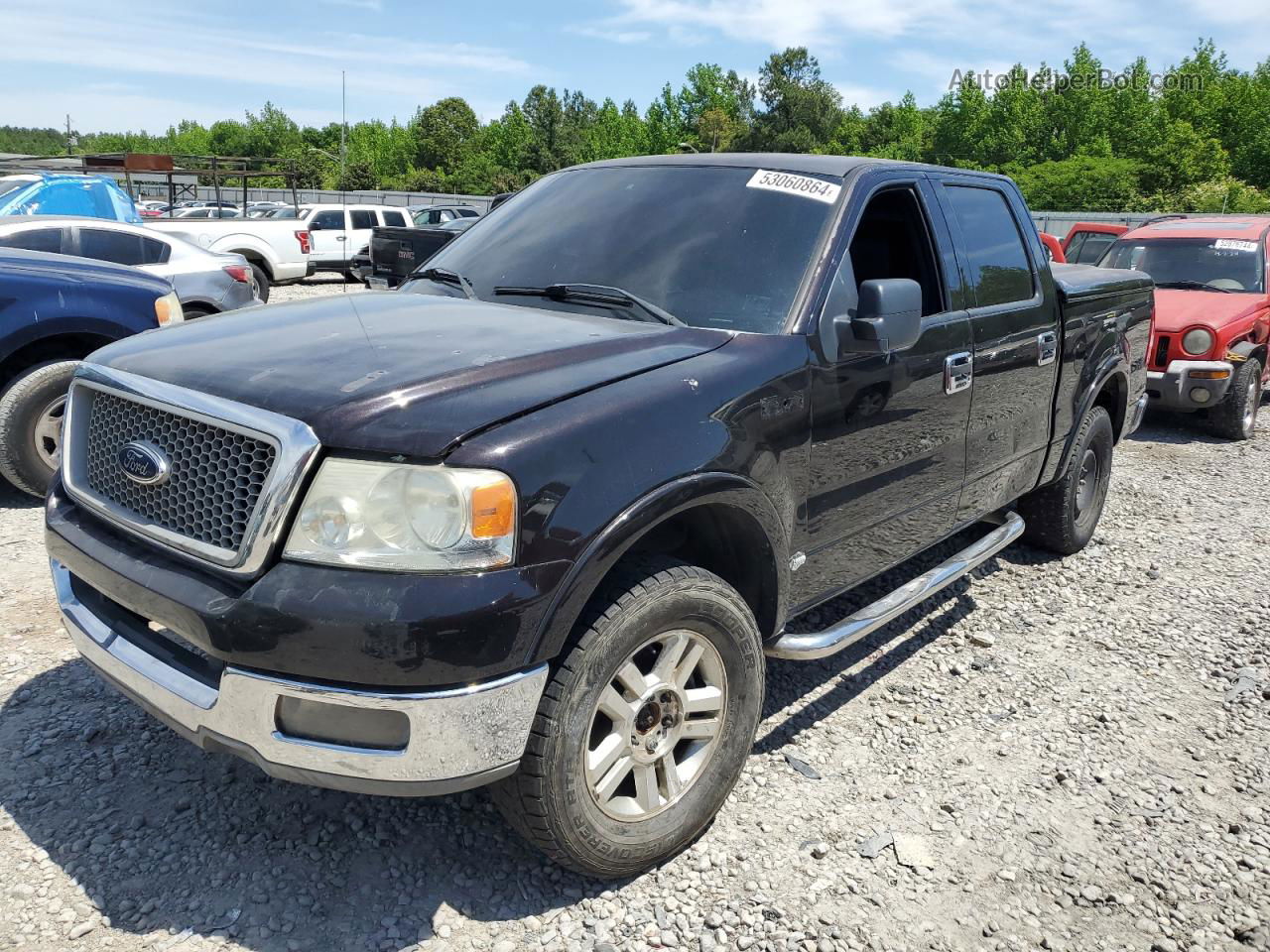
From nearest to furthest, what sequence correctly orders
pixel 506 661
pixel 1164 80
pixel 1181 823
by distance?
pixel 506 661 → pixel 1181 823 → pixel 1164 80

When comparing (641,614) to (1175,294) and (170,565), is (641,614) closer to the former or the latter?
(170,565)

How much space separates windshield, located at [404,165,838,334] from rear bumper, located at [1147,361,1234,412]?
6757 millimetres

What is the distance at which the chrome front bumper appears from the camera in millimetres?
2133

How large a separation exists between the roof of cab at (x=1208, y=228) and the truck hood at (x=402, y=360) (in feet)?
30.2

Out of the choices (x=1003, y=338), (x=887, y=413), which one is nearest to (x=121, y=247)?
(x=1003, y=338)

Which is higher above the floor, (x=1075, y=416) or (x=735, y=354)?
(x=735, y=354)

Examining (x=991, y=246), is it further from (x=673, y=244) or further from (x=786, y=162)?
(x=673, y=244)

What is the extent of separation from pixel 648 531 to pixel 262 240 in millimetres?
18281

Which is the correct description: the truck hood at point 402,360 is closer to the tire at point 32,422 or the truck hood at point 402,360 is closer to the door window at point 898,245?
the door window at point 898,245

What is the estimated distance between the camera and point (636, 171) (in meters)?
3.78

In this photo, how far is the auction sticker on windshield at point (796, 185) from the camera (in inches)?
134

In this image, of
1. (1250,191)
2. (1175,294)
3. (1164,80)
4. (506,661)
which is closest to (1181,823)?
(506,661)

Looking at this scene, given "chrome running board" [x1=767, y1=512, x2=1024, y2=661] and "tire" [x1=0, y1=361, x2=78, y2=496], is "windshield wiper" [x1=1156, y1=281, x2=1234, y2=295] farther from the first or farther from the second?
"tire" [x1=0, y1=361, x2=78, y2=496]

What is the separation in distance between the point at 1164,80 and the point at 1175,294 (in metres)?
60.9
